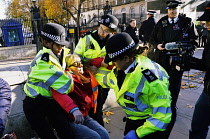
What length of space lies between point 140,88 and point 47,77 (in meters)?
0.99

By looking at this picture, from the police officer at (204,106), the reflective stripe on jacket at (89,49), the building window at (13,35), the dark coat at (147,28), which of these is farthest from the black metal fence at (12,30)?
the police officer at (204,106)

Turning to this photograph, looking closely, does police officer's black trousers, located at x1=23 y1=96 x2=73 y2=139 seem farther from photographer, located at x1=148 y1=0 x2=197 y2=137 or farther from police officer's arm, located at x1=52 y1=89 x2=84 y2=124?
photographer, located at x1=148 y1=0 x2=197 y2=137

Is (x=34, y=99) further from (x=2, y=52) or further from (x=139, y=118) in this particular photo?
(x=2, y=52)

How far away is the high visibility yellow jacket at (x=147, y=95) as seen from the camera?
1.62 m

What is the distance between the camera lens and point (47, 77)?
206cm

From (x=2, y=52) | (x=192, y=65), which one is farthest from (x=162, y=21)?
(x=2, y=52)

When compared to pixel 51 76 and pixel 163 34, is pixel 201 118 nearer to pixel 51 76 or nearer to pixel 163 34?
pixel 51 76

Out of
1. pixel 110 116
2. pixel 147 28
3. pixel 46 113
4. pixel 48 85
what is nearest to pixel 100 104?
pixel 110 116

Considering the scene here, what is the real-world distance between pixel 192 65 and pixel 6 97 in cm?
231

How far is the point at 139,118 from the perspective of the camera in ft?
6.23

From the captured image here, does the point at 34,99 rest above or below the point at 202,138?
above

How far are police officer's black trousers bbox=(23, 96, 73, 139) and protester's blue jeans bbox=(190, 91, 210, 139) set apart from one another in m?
1.52

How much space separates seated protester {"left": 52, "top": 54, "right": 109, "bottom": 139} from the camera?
210 cm

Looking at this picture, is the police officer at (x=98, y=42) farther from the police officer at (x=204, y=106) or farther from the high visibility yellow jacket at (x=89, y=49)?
the police officer at (x=204, y=106)
